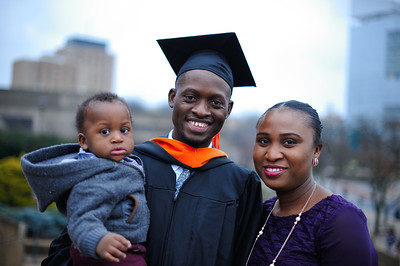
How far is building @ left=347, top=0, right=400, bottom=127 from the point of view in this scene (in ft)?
194

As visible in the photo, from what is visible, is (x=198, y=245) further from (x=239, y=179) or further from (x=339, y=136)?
(x=339, y=136)

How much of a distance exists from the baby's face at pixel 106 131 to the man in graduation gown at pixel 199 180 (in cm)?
44

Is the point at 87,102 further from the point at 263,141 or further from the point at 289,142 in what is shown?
the point at 289,142

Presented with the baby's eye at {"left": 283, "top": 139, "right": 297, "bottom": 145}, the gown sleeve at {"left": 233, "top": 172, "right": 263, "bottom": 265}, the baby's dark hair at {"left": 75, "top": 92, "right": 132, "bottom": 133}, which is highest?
the baby's dark hair at {"left": 75, "top": 92, "right": 132, "bottom": 133}

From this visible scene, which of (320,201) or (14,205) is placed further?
(14,205)

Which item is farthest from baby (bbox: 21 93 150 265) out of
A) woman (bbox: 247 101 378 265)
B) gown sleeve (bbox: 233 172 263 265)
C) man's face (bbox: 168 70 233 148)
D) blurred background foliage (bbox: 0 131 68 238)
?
blurred background foliage (bbox: 0 131 68 238)

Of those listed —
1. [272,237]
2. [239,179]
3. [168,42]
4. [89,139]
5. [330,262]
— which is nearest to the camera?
[330,262]

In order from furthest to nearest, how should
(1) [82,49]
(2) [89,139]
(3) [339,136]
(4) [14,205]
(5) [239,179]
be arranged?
(1) [82,49], (3) [339,136], (4) [14,205], (5) [239,179], (2) [89,139]

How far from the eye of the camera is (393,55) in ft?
196

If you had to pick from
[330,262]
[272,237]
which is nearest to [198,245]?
[272,237]

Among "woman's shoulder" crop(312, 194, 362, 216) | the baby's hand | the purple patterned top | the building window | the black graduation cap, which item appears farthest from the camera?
the building window

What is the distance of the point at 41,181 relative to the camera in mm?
1816

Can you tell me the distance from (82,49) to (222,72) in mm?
81046

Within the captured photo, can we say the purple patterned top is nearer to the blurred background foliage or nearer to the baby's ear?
the baby's ear
